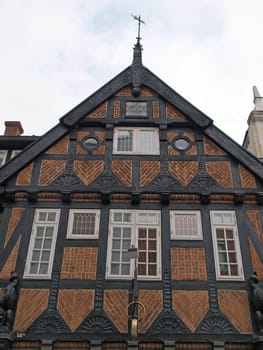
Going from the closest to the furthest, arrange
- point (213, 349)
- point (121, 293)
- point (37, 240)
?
point (213, 349), point (121, 293), point (37, 240)

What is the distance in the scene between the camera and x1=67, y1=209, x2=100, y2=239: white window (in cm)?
1040

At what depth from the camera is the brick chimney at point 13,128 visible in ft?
52.6

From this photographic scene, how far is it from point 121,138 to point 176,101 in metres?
2.06

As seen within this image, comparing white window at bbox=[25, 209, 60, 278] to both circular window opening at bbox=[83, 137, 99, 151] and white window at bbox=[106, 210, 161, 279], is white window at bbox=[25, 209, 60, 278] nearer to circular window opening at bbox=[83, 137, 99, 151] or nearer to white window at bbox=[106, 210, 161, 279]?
white window at bbox=[106, 210, 161, 279]

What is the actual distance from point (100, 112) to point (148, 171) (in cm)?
265

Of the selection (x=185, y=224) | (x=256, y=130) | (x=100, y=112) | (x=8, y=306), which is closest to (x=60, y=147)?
(x=100, y=112)

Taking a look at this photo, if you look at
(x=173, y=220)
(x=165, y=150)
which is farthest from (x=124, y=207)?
(x=165, y=150)

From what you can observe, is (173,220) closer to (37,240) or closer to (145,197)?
(145,197)

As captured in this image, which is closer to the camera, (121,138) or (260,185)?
(260,185)

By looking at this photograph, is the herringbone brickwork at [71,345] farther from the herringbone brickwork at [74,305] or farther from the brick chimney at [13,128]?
the brick chimney at [13,128]

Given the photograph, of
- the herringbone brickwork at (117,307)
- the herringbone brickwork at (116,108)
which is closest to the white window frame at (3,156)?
the herringbone brickwork at (116,108)

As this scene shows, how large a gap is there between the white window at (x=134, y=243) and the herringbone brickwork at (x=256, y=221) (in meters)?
2.33

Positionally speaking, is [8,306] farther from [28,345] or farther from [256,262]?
[256,262]

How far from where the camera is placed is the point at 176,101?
12.8 m
